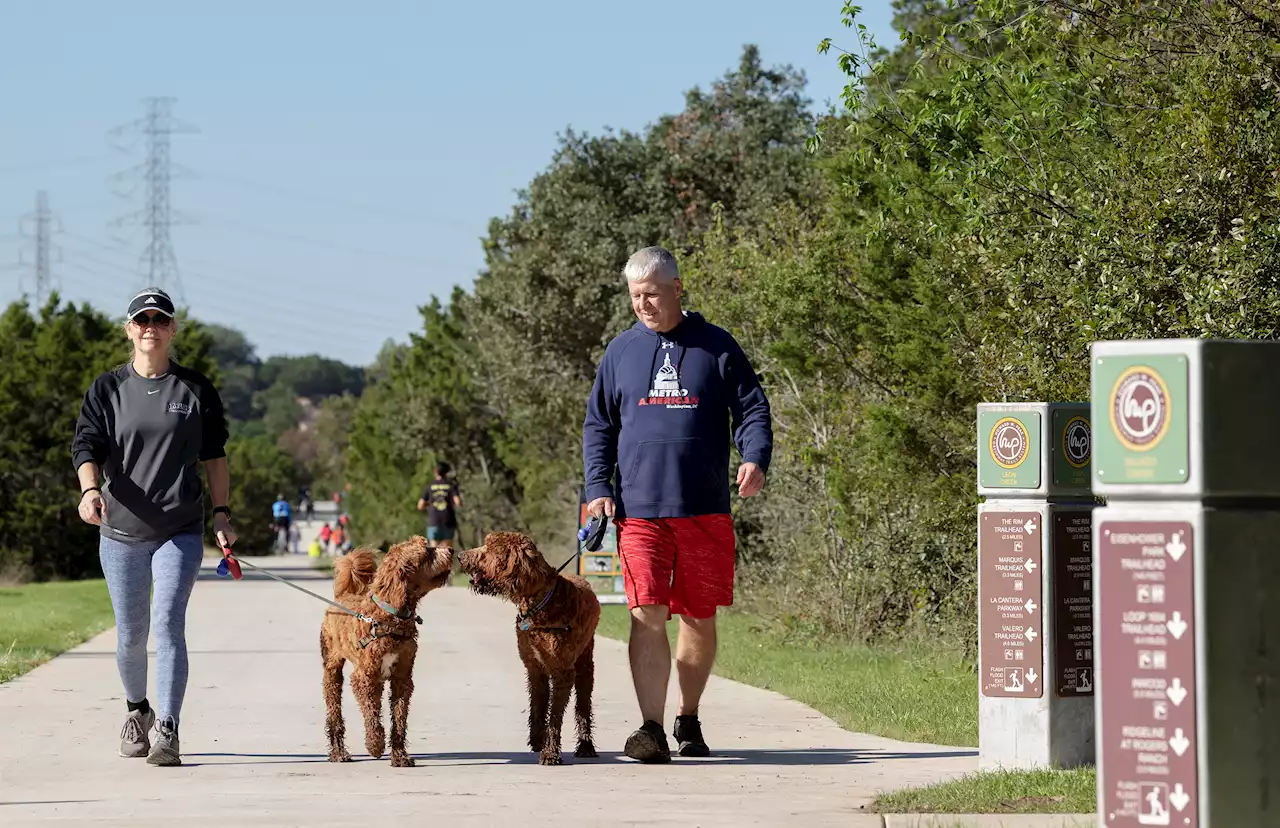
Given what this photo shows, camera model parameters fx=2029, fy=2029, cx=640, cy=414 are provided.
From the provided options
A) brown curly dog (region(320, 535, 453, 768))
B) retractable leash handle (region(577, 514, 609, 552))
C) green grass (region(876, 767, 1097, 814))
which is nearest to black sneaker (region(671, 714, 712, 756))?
retractable leash handle (region(577, 514, 609, 552))

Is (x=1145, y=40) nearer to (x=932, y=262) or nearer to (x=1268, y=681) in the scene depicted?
(x=932, y=262)

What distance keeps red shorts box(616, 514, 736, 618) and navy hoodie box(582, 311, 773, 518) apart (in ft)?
0.24

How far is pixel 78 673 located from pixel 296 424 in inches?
6542

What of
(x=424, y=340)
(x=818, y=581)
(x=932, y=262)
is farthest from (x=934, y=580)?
(x=424, y=340)

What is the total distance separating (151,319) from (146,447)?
0.61 metres

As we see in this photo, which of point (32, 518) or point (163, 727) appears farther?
point (32, 518)

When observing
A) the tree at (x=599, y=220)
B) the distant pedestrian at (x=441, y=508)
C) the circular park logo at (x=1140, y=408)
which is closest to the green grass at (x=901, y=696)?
the circular park logo at (x=1140, y=408)

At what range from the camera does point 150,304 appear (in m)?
9.48

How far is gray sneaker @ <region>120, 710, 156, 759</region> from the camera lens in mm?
9453

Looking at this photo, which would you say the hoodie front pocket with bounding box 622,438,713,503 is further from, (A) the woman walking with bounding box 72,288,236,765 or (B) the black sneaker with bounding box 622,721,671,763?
(A) the woman walking with bounding box 72,288,236,765

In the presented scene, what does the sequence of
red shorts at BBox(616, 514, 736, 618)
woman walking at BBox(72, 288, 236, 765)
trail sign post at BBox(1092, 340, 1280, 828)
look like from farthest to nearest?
woman walking at BBox(72, 288, 236, 765) → red shorts at BBox(616, 514, 736, 618) → trail sign post at BBox(1092, 340, 1280, 828)

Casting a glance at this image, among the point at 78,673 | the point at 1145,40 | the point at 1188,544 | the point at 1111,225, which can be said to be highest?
the point at 1145,40

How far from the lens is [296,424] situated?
178 metres

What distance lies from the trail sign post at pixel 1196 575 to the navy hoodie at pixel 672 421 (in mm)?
3580
